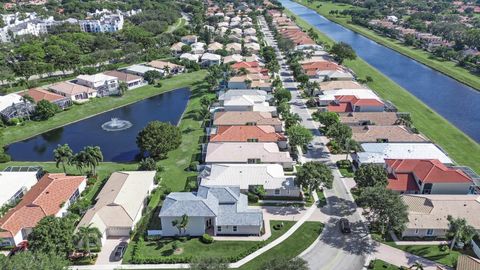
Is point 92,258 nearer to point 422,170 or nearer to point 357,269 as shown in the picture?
point 357,269

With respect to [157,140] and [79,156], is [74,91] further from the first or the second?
[79,156]

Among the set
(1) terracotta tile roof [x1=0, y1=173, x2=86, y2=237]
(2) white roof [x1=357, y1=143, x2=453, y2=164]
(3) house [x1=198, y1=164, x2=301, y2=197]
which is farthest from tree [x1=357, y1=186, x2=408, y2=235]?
(1) terracotta tile roof [x1=0, y1=173, x2=86, y2=237]

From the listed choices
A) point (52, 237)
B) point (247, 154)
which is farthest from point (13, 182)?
point (247, 154)

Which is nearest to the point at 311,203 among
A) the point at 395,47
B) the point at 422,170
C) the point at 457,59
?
the point at 422,170

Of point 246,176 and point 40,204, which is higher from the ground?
point 246,176

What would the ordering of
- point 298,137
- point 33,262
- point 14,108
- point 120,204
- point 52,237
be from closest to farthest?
point 33,262, point 52,237, point 120,204, point 298,137, point 14,108
